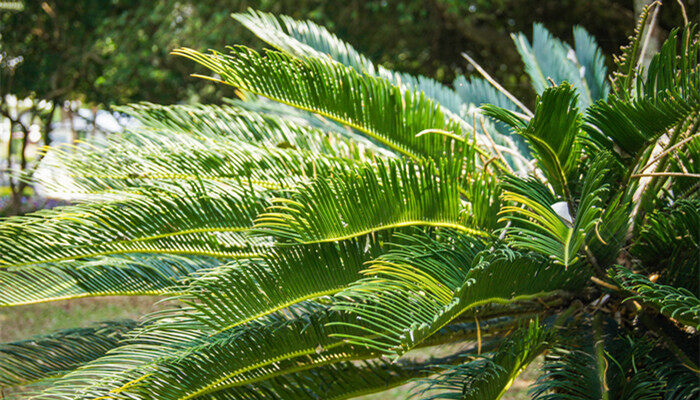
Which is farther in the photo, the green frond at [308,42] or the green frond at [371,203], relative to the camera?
the green frond at [308,42]

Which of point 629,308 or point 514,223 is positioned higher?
point 514,223

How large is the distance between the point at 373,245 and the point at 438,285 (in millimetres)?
489

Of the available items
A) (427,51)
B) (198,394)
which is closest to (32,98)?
(427,51)

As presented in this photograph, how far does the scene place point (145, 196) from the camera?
6.48 feet

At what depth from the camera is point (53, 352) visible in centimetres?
241

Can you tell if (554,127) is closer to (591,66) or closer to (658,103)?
(658,103)

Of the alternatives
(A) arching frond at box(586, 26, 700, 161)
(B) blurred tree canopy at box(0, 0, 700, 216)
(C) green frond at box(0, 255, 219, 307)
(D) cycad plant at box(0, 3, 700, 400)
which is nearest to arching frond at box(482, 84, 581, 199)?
(D) cycad plant at box(0, 3, 700, 400)

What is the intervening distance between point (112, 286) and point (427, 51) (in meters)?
6.80

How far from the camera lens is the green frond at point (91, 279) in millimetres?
2219

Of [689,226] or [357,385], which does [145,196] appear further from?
[689,226]

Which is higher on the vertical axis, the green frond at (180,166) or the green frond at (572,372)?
the green frond at (180,166)

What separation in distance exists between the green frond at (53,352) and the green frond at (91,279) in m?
0.19

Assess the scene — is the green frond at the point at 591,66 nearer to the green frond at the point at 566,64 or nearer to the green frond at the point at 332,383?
the green frond at the point at 566,64

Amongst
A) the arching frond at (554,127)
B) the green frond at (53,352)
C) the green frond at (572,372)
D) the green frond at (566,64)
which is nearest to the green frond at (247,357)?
the green frond at (53,352)
